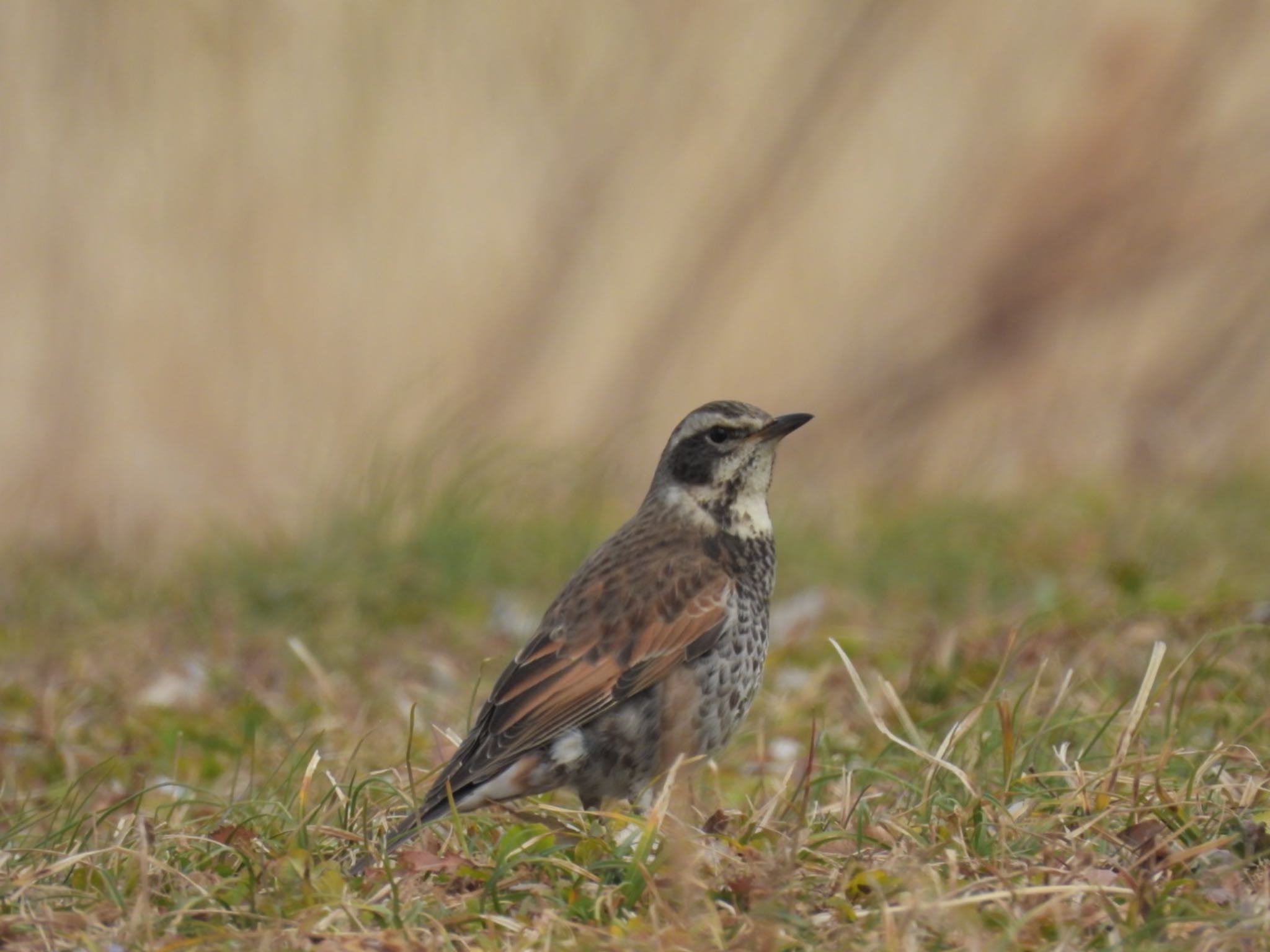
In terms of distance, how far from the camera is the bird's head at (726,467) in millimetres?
5910

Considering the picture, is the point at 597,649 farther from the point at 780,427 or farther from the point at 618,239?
the point at 618,239

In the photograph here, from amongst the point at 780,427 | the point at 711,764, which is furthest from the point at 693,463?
the point at 711,764

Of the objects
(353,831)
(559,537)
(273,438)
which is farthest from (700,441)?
(273,438)

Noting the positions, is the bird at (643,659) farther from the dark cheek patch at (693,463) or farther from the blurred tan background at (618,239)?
the blurred tan background at (618,239)

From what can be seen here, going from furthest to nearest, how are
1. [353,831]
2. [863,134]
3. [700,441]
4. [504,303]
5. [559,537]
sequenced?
[863,134], [504,303], [559,537], [700,441], [353,831]

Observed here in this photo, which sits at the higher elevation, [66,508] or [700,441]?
[700,441]

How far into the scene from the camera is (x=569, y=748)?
5.20 metres

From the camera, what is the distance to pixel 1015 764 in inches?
199

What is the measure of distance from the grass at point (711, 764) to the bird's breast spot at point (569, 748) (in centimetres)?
32

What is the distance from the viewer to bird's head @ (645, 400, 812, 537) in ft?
19.4

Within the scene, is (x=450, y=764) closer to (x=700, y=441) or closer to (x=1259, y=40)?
(x=700, y=441)

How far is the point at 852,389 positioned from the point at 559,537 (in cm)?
466

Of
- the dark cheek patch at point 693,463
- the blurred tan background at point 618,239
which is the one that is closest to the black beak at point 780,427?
the dark cheek patch at point 693,463

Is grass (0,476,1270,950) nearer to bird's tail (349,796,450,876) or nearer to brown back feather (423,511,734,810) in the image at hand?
bird's tail (349,796,450,876)
